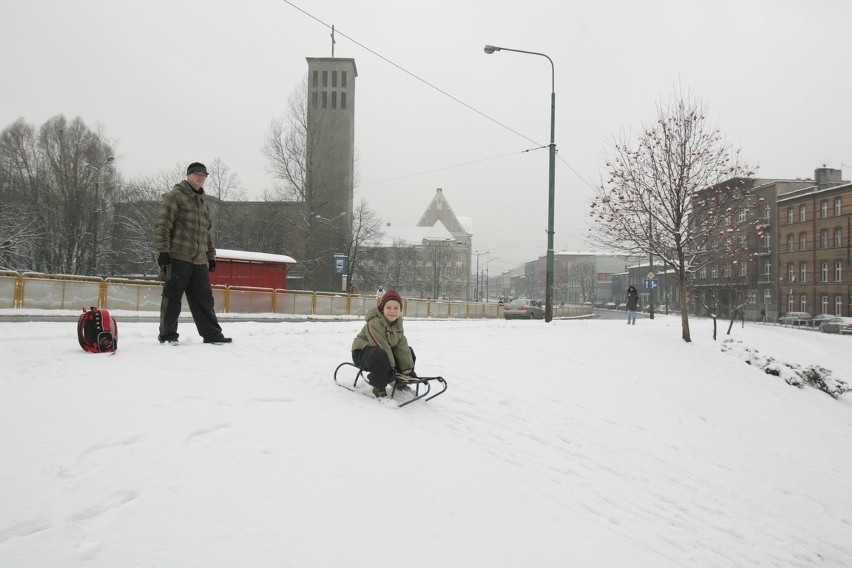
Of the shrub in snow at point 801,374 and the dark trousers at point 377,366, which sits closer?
the dark trousers at point 377,366

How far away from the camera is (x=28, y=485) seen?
2.46m

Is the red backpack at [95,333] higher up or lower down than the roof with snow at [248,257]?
lower down

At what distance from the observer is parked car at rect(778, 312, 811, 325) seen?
45.3 meters

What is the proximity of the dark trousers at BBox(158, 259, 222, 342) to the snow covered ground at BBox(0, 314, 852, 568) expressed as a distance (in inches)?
13.7

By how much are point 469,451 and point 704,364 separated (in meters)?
11.0

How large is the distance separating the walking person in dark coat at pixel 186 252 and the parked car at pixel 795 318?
→ 53.6 meters

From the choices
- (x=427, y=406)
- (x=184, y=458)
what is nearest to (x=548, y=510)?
(x=427, y=406)

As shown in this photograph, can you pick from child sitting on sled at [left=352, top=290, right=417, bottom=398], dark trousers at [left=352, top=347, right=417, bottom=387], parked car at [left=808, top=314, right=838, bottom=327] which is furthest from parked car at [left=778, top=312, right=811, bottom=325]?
dark trousers at [left=352, top=347, right=417, bottom=387]

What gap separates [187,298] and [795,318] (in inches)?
2222

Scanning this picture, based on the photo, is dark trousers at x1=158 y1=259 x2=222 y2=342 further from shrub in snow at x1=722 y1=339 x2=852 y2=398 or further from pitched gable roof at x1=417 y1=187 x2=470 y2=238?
pitched gable roof at x1=417 y1=187 x2=470 y2=238

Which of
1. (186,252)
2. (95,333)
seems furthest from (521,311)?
(95,333)

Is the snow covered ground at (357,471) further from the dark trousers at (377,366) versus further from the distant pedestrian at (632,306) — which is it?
the distant pedestrian at (632,306)

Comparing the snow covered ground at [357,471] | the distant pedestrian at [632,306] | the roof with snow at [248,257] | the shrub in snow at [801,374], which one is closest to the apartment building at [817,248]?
the distant pedestrian at [632,306]

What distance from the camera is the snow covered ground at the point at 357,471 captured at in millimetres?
2375
